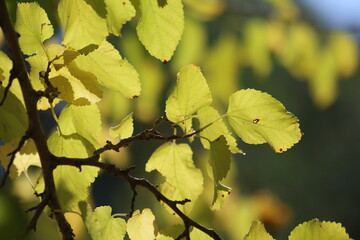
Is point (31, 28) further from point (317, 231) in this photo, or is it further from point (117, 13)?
point (317, 231)

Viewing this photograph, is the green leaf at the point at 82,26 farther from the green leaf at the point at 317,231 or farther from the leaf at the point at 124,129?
the green leaf at the point at 317,231

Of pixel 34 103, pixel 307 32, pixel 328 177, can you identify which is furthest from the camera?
pixel 328 177

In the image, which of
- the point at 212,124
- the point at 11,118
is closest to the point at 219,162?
the point at 212,124

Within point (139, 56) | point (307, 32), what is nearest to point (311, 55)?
point (307, 32)

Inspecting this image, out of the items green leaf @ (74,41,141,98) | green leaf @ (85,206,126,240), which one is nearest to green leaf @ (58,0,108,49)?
green leaf @ (74,41,141,98)

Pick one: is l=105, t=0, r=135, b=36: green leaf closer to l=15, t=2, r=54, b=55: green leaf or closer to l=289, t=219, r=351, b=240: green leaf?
l=15, t=2, r=54, b=55: green leaf

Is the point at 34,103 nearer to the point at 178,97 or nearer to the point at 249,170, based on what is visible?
the point at 178,97
